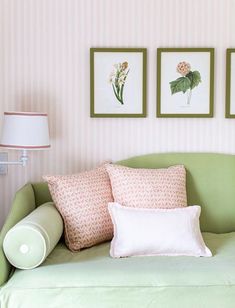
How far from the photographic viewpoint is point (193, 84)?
2.79 meters

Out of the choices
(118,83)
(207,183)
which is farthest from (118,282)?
(118,83)

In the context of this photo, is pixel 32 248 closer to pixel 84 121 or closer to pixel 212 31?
pixel 84 121

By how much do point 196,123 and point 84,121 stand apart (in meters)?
0.68

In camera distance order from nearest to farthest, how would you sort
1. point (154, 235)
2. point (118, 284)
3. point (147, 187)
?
point (118, 284) → point (154, 235) → point (147, 187)

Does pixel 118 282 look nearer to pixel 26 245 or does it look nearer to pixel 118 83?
Result: pixel 26 245

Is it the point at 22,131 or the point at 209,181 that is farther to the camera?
the point at 209,181

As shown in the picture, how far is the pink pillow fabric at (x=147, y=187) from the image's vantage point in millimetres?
2416

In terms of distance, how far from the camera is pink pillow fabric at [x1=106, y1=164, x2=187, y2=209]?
2.42 meters

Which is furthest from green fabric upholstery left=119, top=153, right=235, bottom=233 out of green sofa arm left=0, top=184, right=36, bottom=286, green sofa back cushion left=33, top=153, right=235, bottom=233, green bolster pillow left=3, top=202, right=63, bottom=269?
green bolster pillow left=3, top=202, right=63, bottom=269

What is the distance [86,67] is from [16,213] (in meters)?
1.02

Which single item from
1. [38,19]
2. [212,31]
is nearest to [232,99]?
[212,31]

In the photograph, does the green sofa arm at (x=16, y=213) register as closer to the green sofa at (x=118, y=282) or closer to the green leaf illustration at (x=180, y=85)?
the green sofa at (x=118, y=282)

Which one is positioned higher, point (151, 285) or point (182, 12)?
point (182, 12)

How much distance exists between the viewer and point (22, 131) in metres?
2.40
